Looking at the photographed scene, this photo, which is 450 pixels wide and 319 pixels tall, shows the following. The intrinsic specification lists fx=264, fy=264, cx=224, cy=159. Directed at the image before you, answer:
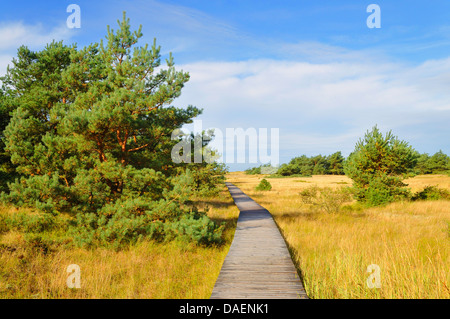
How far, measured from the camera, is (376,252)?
6.93 meters

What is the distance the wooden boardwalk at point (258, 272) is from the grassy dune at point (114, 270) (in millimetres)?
483

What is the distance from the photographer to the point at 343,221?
11844 millimetres

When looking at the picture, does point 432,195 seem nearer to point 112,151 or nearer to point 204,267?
point 204,267

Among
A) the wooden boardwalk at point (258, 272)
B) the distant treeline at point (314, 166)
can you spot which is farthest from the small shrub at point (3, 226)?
the distant treeline at point (314, 166)

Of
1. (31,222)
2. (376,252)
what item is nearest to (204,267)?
(376,252)

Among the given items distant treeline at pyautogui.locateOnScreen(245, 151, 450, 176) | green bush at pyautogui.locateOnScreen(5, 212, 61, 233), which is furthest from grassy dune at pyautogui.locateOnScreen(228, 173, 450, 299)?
distant treeline at pyautogui.locateOnScreen(245, 151, 450, 176)

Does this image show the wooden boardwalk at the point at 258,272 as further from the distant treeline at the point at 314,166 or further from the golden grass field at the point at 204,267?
the distant treeline at the point at 314,166

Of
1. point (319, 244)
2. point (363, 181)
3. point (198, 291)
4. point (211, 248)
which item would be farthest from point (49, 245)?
point (363, 181)

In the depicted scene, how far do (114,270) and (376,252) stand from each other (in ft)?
21.5

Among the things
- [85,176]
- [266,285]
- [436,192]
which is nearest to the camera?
[266,285]

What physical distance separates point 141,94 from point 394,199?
1630 centimetres

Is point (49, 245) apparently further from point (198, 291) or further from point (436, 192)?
point (436, 192)

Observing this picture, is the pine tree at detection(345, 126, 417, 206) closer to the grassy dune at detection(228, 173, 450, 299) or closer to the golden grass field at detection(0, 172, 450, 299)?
the grassy dune at detection(228, 173, 450, 299)
